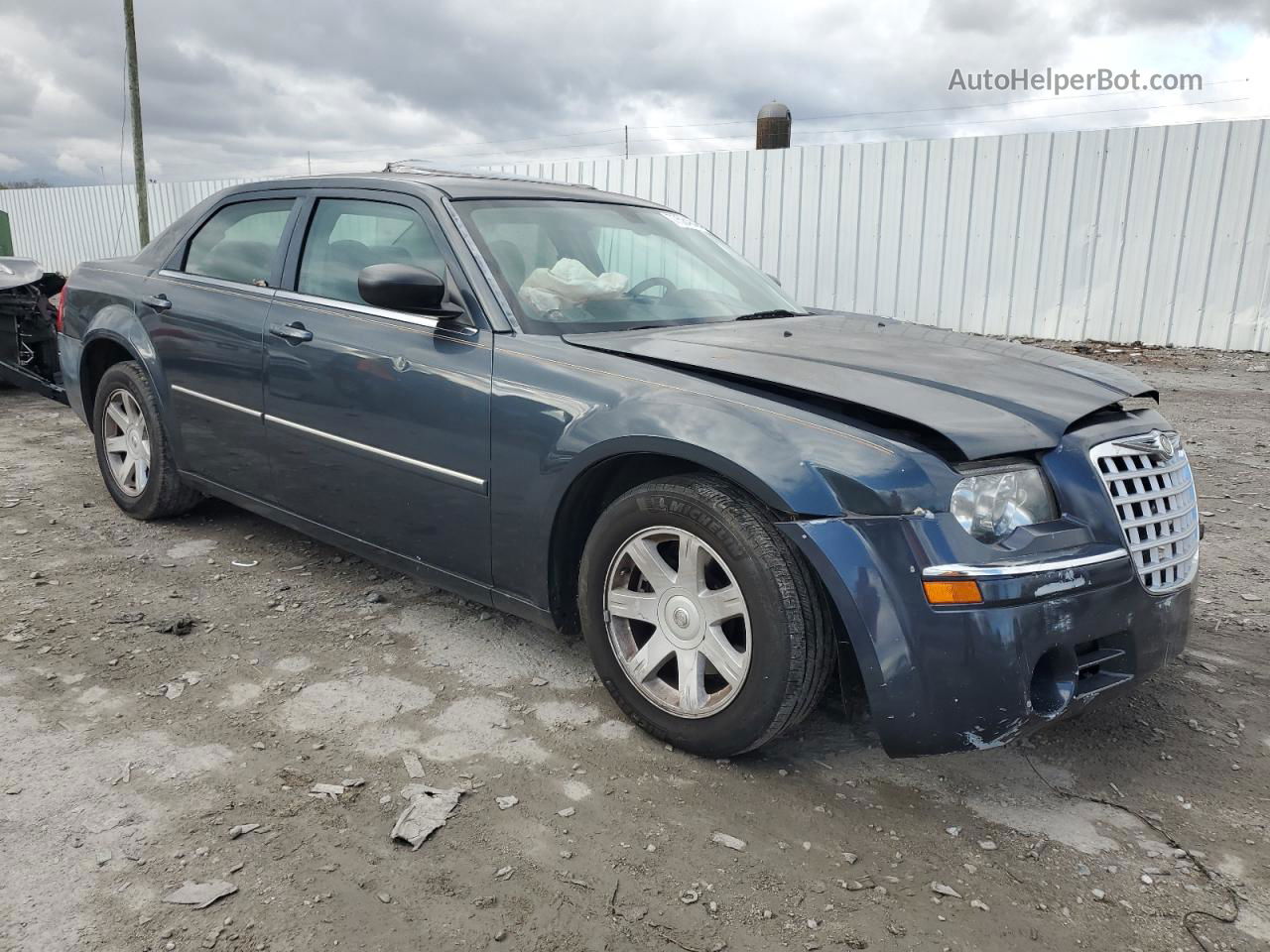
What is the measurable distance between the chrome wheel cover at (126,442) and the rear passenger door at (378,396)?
1.29 metres

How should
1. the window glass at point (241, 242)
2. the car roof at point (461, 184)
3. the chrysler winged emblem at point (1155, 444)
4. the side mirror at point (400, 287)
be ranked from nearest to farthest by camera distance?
the chrysler winged emblem at point (1155, 444) < the side mirror at point (400, 287) < the car roof at point (461, 184) < the window glass at point (241, 242)

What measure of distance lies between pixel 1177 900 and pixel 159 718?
2.75m

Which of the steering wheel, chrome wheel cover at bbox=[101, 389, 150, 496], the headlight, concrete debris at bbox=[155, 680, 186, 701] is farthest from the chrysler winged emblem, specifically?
chrome wheel cover at bbox=[101, 389, 150, 496]

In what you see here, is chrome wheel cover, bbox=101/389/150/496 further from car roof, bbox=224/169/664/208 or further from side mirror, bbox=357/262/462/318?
side mirror, bbox=357/262/462/318

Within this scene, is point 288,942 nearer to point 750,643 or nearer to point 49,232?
point 750,643

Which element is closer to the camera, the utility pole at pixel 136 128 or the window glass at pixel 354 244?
the window glass at pixel 354 244

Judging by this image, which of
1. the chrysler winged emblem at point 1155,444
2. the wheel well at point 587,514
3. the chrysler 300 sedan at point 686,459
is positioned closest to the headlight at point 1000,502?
the chrysler 300 sedan at point 686,459

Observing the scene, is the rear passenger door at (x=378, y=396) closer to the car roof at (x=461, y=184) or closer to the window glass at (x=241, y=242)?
the car roof at (x=461, y=184)

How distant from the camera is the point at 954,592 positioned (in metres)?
2.21

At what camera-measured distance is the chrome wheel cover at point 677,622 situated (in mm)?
2570

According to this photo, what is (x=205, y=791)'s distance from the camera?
249cm

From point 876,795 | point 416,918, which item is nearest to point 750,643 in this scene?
point 876,795

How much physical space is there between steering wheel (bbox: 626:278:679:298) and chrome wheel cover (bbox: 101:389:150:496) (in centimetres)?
261

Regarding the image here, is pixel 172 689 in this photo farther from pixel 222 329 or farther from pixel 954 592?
pixel 954 592
